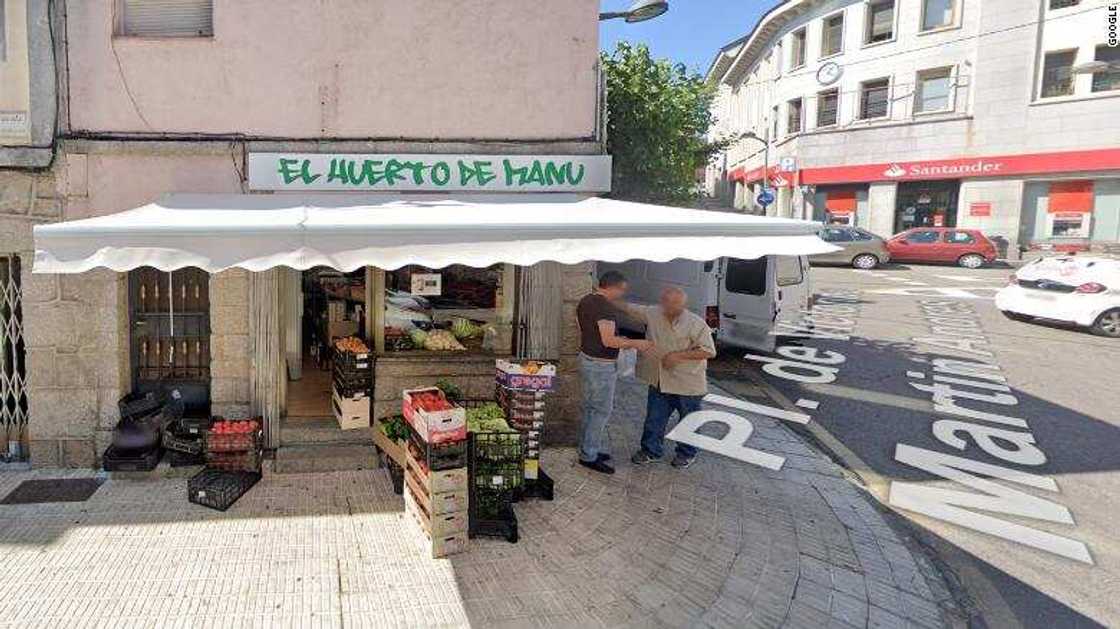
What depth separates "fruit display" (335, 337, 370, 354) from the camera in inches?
258

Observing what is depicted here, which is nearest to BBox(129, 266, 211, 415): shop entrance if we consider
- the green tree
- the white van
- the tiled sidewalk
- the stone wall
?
the stone wall

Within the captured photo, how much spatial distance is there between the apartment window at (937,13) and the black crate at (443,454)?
3252 centimetres

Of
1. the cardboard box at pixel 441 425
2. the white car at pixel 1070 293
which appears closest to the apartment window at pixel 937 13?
the white car at pixel 1070 293

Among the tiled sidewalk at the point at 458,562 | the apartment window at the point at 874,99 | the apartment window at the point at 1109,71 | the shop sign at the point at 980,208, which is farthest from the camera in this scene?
the apartment window at the point at 874,99

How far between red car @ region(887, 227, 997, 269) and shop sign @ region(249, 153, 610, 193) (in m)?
21.2

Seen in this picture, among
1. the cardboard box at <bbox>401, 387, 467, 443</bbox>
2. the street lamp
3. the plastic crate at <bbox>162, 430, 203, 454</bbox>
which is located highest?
the street lamp

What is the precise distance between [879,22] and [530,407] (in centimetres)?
3315

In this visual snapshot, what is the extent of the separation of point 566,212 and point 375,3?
300cm

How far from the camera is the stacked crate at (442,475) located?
15.3ft

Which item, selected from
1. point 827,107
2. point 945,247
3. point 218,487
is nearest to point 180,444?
point 218,487

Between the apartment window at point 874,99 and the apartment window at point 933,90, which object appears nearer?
the apartment window at point 933,90

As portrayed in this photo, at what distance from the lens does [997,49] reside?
27109 millimetres

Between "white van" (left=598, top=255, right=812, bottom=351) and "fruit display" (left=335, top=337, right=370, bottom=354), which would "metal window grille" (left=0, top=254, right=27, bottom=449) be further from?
"white van" (left=598, top=255, right=812, bottom=351)

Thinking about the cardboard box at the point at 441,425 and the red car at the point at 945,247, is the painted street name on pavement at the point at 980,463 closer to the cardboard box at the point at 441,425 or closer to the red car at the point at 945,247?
the cardboard box at the point at 441,425
